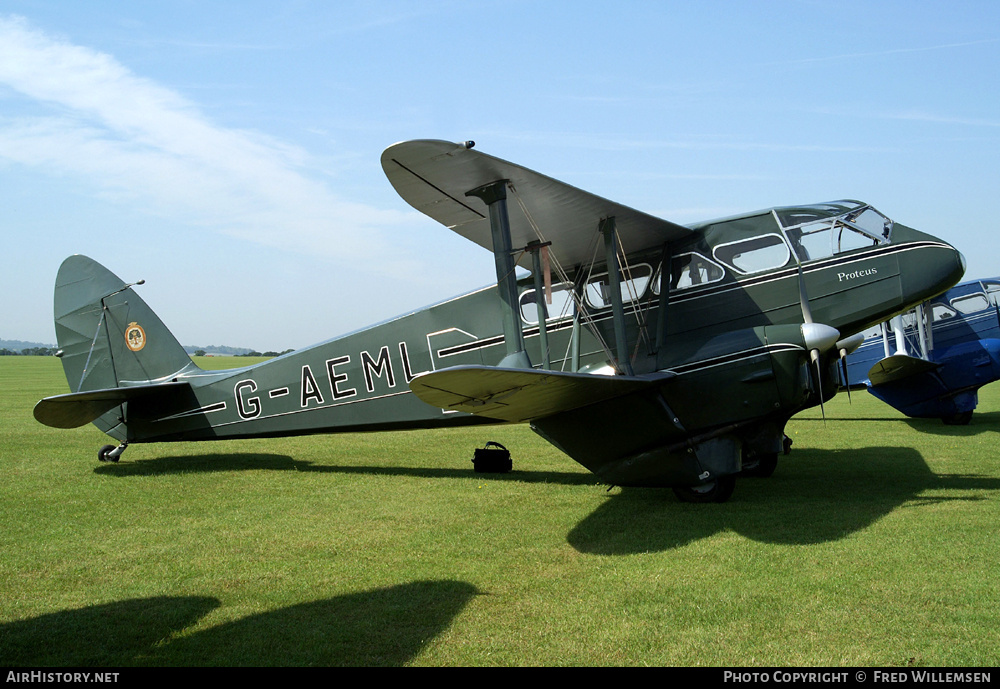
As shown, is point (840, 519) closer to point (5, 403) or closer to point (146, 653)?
point (146, 653)

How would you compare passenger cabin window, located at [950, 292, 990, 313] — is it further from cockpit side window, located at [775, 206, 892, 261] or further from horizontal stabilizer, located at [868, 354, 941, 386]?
cockpit side window, located at [775, 206, 892, 261]

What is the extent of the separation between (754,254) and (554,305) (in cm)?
235

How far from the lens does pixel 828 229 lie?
780cm

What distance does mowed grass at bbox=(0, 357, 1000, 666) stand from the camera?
400 cm

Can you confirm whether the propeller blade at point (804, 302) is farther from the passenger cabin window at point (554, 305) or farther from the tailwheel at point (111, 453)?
the tailwheel at point (111, 453)

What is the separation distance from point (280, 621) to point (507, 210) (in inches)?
175

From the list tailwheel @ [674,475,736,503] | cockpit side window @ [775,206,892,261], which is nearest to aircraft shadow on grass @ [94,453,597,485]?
tailwheel @ [674,475,736,503]

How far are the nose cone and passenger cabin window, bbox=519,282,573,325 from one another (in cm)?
357

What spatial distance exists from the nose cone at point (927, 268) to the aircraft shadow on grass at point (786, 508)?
220cm

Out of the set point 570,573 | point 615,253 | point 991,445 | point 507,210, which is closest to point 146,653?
point 570,573

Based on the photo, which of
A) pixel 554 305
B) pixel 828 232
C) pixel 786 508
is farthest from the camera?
pixel 554 305

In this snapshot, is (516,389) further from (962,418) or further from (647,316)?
(962,418)

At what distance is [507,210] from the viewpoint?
287 inches

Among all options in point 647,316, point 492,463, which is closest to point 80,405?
point 492,463
